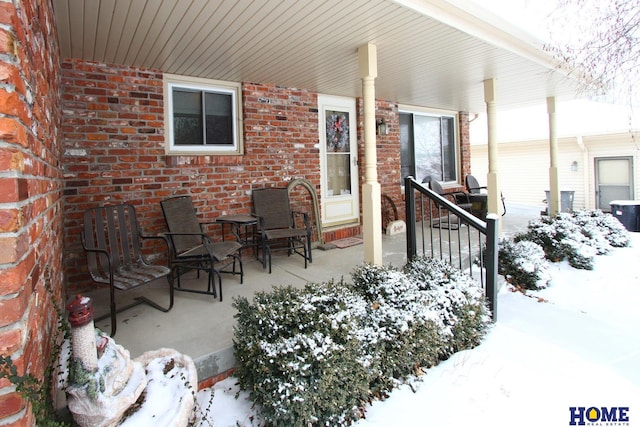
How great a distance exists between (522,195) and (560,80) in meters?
7.49

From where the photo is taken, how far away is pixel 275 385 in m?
1.87

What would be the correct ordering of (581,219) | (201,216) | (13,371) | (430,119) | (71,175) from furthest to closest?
(430,119) → (581,219) → (201,216) → (71,175) → (13,371)

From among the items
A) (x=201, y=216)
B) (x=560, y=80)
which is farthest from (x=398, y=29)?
(x=560, y=80)

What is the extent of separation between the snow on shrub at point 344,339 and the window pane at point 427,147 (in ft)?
15.8

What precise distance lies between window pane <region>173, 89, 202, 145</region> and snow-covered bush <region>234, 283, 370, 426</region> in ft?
8.92

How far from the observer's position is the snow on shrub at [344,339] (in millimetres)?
1913

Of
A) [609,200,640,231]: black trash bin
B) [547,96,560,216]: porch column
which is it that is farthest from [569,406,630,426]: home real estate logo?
[609,200,640,231]: black trash bin

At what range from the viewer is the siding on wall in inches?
386

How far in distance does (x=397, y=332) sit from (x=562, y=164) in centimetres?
1122

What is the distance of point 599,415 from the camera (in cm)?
220

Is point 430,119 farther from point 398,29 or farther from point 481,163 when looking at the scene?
point 481,163

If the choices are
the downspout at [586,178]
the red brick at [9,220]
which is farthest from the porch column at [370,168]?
the downspout at [586,178]

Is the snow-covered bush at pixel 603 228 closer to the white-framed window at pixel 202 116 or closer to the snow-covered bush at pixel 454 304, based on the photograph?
the snow-covered bush at pixel 454 304

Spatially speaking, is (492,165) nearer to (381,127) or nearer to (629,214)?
(381,127)
